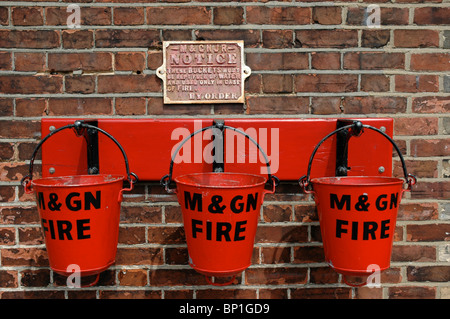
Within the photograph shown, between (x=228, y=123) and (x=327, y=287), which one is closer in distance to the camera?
(x=228, y=123)

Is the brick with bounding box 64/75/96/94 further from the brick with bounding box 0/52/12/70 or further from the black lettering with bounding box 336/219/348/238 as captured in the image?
the black lettering with bounding box 336/219/348/238

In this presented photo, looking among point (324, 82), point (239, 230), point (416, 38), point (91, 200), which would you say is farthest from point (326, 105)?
point (91, 200)

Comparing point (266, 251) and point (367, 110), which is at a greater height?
point (367, 110)

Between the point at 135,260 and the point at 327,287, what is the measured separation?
2.59 feet

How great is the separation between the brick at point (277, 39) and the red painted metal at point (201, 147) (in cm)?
Answer: 29

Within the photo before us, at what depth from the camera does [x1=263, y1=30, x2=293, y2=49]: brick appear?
1.50 m

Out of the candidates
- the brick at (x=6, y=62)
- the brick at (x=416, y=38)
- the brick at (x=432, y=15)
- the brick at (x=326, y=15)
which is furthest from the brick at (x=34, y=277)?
the brick at (x=432, y=15)

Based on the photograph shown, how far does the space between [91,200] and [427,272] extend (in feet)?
4.38

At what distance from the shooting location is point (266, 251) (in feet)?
5.09

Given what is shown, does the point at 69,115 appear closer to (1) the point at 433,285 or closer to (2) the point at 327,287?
(2) the point at 327,287

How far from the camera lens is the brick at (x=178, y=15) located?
4.86 ft

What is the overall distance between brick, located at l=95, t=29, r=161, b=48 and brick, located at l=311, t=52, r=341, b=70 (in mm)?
612

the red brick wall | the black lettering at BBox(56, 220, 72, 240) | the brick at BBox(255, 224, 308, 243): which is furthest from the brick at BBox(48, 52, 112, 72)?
the brick at BBox(255, 224, 308, 243)

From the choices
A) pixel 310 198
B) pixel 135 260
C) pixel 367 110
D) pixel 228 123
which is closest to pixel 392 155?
pixel 367 110
